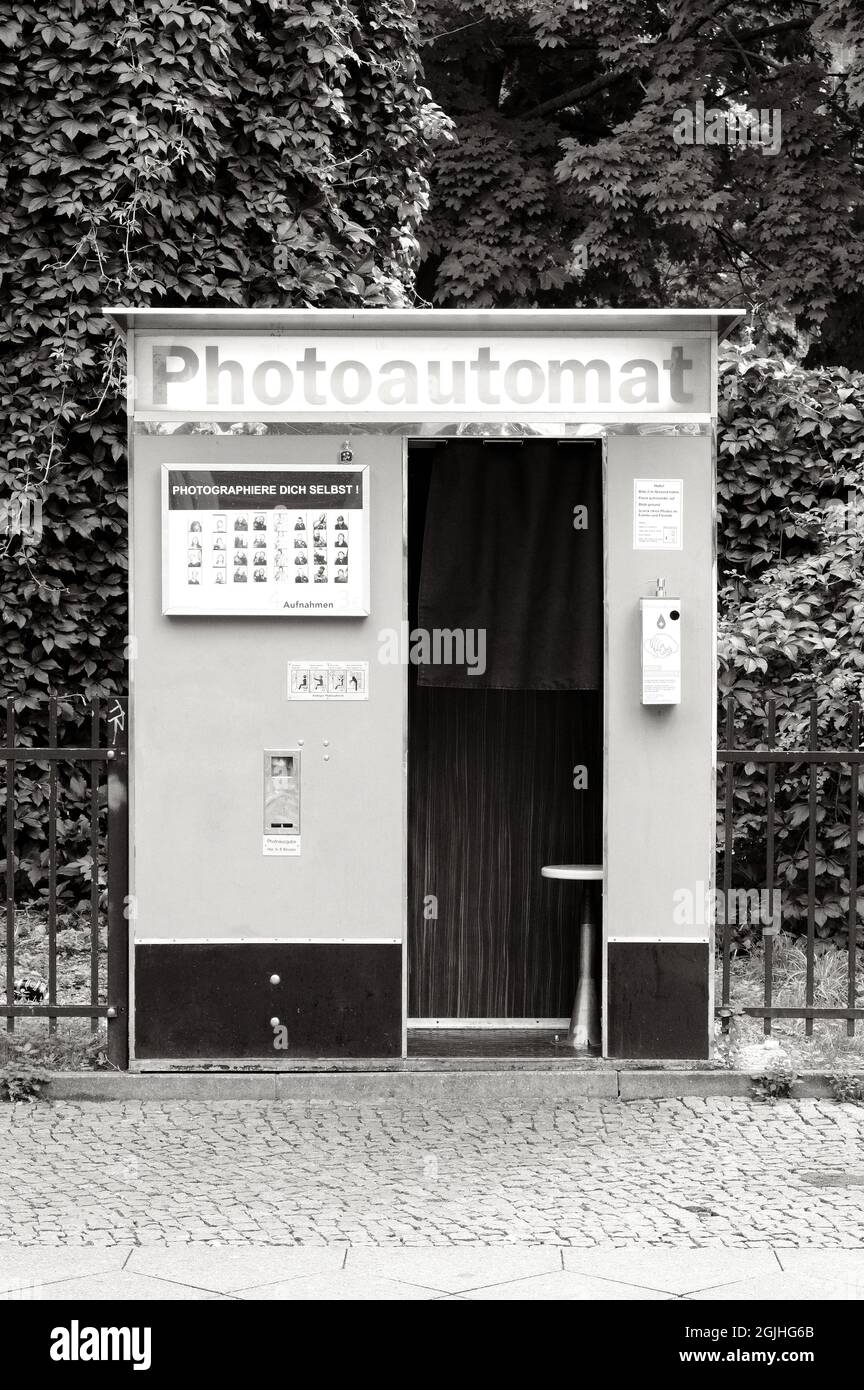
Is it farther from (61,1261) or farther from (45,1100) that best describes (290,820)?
(61,1261)

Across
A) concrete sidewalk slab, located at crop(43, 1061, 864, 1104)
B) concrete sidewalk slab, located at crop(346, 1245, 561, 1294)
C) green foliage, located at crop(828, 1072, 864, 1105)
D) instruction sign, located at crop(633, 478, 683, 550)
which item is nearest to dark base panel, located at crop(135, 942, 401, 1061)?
concrete sidewalk slab, located at crop(43, 1061, 864, 1104)

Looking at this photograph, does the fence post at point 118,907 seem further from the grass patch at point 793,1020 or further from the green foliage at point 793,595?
the green foliage at point 793,595

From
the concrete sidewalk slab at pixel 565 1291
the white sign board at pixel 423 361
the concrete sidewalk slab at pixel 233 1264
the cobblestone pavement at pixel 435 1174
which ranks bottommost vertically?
the cobblestone pavement at pixel 435 1174

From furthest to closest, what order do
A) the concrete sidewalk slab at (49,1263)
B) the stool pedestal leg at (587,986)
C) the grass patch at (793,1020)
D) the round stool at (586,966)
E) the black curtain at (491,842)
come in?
the black curtain at (491,842)
the stool pedestal leg at (587,986)
the round stool at (586,966)
the grass patch at (793,1020)
the concrete sidewalk slab at (49,1263)

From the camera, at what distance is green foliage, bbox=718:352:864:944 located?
9359 mm

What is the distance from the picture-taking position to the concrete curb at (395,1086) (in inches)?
265

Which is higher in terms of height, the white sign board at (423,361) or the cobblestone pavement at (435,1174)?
the white sign board at (423,361)

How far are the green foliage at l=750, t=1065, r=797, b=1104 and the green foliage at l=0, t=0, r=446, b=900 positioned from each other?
5.41m

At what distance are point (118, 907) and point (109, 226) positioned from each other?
5683 mm

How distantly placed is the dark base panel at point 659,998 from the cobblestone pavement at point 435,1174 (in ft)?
1.08

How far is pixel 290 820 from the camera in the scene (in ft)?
22.6

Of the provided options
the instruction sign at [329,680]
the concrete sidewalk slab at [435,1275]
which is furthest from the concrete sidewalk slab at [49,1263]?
the instruction sign at [329,680]

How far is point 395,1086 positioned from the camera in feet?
22.1

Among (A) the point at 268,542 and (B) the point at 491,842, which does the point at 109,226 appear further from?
(B) the point at 491,842
